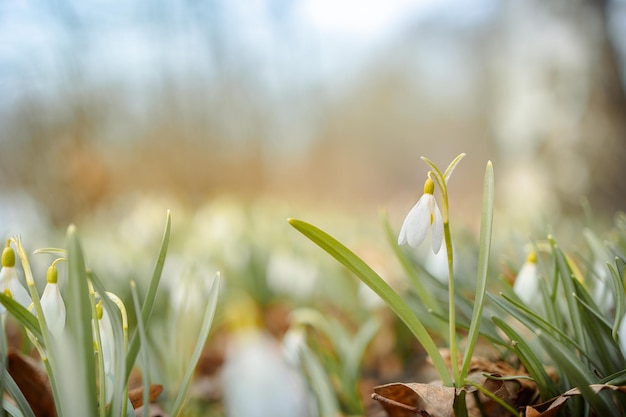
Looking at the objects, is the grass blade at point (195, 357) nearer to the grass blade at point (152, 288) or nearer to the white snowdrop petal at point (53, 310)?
the grass blade at point (152, 288)

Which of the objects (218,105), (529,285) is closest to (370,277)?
(529,285)

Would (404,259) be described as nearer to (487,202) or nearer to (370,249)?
(487,202)

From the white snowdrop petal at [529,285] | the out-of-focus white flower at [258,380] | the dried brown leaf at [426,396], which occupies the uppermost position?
the white snowdrop petal at [529,285]

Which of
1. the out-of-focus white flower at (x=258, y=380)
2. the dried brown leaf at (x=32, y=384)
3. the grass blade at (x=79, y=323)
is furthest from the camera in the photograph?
the out-of-focus white flower at (x=258, y=380)

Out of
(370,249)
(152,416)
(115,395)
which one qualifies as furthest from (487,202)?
(370,249)

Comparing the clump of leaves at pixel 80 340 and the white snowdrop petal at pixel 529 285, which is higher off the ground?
the clump of leaves at pixel 80 340

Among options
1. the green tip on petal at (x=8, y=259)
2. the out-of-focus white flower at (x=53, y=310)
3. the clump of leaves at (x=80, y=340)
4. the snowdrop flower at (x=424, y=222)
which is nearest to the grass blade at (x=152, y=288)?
the clump of leaves at (x=80, y=340)

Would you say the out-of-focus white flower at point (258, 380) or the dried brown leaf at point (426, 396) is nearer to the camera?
the dried brown leaf at point (426, 396)

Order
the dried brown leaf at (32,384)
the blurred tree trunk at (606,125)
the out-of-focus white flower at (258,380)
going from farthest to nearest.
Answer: the blurred tree trunk at (606,125) → the out-of-focus white flower at (258,380) → the dried brown leaf at (32,384)
